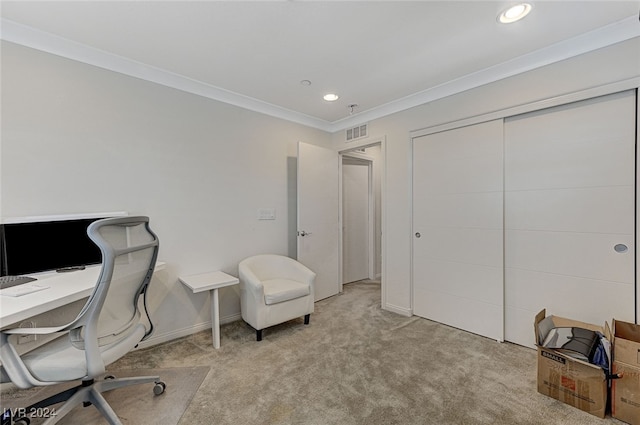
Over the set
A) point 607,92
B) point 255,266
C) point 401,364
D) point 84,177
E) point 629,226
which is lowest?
point 401,364

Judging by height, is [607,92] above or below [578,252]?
above

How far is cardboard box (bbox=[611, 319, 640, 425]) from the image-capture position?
1568mm

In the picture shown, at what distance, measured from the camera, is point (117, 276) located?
57.6 inches

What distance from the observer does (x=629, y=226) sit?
1.97 meters

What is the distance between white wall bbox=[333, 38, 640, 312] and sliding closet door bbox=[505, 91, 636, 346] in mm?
185

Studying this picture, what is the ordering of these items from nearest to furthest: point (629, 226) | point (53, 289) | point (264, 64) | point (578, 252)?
1. point (53, 289)
2. point (629, 226)
3. point (578, 252)
4. point (264, 64)

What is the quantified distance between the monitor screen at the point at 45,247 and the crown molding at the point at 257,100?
133 centimetres

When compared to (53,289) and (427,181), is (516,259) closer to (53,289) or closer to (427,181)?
(427,181)

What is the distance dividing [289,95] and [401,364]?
2895mm

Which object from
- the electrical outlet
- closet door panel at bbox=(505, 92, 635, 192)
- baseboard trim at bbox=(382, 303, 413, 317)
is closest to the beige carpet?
the electrical outlet

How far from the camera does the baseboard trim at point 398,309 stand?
10.6 ft

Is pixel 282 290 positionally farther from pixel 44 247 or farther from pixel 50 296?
pixel 44 247

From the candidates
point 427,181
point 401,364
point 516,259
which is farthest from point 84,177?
point 516,259

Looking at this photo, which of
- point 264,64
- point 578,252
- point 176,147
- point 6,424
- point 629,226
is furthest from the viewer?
point 176,147
